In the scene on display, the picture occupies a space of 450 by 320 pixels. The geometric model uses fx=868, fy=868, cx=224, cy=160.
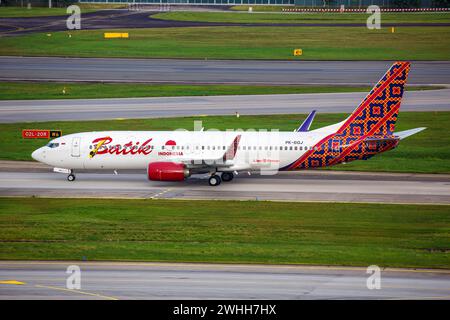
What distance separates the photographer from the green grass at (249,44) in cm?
12700

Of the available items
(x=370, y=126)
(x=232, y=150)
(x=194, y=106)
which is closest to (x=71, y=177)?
(x=232, y=150)

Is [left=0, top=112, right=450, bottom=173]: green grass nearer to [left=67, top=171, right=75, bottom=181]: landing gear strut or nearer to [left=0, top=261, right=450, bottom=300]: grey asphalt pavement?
[left=67, top=171, right=75, bottom=181]: landing gear strut

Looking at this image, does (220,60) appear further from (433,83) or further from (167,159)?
(167,159)

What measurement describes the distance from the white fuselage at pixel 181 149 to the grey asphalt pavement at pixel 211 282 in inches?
814

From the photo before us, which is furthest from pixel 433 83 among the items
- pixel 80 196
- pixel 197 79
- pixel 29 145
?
pixel 80 196

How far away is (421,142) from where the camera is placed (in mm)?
73688

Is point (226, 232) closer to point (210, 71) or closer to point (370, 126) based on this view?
point (370, 126)

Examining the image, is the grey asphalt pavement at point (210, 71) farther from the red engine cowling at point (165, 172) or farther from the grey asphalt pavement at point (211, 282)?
the grey asphalt pavement at point (211, 282)

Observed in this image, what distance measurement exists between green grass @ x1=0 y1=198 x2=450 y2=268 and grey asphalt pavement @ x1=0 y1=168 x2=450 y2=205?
2.27m

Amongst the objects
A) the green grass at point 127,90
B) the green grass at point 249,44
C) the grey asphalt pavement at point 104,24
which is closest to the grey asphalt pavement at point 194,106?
the green grass at point 127,90

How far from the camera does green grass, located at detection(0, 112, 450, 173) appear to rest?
66.4 metres

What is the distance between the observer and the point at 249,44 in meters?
137

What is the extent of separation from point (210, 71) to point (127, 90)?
17152 mm

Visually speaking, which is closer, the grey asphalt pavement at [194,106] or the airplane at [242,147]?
the airplane at [242,147]
